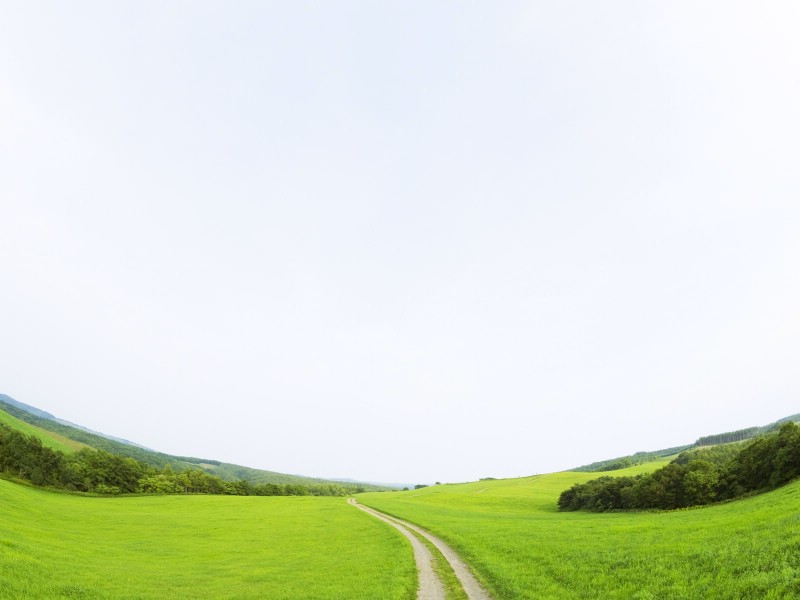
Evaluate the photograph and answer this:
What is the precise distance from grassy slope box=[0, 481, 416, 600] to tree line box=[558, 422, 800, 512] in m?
44.5

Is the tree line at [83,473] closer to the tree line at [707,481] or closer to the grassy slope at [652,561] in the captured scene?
the grassy slope at [652,561]

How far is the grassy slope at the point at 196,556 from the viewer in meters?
21.3

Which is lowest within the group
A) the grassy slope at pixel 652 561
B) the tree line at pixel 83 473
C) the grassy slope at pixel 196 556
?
the tree line at pixel 83 473

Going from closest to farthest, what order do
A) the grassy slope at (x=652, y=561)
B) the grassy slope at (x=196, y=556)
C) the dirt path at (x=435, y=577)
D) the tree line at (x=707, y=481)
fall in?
the grassy slope at (x=652, y=561)
the dirt path at (x=435, y=577)
the grassy slope at (x=196, y=556)
the tree line at (x=707, y=481)

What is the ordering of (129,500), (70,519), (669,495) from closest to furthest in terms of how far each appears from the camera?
(70,519) → (669,495) → (129,500)

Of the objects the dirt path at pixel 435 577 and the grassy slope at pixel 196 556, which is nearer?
the dirt path at pixel 435 577

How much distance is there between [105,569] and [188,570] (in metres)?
5.49

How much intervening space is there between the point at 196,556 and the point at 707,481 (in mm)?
68876

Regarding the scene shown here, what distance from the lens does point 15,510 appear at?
165ft

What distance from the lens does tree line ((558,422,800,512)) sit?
46.5 metres

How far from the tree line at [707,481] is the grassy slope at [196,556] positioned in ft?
146

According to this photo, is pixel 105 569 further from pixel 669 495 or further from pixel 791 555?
pixel 669 495

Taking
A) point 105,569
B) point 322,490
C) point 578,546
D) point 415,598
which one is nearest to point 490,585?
point 415,598

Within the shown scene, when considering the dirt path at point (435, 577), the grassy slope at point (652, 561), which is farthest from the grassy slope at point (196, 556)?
the grassy slope at point (652, 561)
